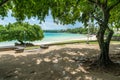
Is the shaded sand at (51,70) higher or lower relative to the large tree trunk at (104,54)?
lower

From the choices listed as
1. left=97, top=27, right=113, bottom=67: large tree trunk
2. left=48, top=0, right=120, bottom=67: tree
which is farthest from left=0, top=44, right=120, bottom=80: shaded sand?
left=48, top=0, right=120, bottom=67: tree

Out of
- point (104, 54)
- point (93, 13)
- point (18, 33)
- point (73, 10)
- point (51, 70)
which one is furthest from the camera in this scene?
point (18, 33)

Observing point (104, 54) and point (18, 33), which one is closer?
point (104, 54)

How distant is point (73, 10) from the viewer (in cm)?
1717

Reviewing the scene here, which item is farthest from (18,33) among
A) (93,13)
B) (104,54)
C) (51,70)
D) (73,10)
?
(51,70)

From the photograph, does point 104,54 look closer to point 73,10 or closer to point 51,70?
point 51,70

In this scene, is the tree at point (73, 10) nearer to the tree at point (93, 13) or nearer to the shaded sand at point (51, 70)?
the tree at point (93, 13)

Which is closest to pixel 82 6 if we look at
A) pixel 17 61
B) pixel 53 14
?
pixel 53 14

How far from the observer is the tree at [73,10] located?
13.6 metres

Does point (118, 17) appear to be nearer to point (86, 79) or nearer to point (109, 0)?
point (109, 0)

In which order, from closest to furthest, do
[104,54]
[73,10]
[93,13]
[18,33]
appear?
[104,54]
[93,13]
[73,10]
[18,33]

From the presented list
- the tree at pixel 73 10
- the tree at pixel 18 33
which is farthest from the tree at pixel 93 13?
the tree at pixel 18 33

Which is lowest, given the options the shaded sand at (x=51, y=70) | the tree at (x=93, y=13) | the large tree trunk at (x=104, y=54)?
the shaded sand at (x=51, y=70)

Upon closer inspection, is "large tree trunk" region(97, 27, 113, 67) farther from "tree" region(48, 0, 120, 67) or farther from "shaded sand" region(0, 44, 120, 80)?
"shaded sand" region(0, 44, 120, 80)
